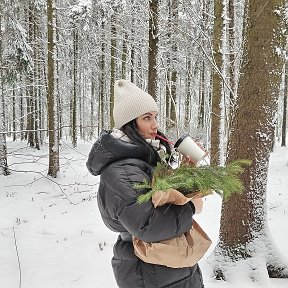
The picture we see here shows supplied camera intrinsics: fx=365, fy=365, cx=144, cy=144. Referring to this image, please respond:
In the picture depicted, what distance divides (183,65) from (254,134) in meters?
20.0

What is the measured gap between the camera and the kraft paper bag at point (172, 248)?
6.28ft

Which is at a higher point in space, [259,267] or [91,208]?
[259,267]

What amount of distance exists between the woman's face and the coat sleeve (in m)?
0.33

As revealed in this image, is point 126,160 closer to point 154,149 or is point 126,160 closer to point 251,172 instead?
point 154,149

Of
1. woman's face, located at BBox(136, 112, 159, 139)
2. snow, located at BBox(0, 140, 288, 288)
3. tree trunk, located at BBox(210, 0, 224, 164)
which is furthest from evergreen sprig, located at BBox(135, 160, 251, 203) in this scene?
tree trunk, located at BBox(210, 0, 224, 164)

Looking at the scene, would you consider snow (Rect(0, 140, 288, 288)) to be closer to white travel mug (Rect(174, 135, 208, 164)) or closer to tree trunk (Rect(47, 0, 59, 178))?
tree trunk (Rect(47, 0, 59, 178))

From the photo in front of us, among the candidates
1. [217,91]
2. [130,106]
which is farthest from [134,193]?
[217,91]

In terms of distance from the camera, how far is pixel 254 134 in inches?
165

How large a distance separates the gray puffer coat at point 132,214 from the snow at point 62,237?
1884mm

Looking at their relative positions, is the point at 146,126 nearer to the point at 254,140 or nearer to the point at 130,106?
the point at 130,106

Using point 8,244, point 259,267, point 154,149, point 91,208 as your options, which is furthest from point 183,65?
point 154,149

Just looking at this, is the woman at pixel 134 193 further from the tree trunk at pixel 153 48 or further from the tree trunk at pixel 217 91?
the tree trunk at pixel 217 91

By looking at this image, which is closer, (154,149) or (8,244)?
(154,149)

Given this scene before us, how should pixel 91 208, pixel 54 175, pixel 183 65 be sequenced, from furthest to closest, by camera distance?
pixel 183 65 → pixel 54 175 → pixel 91 208
